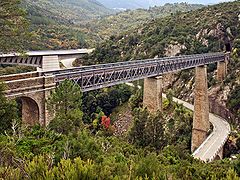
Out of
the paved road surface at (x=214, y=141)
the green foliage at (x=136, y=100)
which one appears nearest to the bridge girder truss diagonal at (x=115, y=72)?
the paved road surface at (x=214, y=141)

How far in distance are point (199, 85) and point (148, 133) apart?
66.0 ft

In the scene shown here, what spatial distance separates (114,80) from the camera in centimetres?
3878

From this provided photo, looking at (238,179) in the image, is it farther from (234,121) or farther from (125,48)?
(125,48)

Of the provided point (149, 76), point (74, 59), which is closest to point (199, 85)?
point (149, 76)

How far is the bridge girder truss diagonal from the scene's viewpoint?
113 ft

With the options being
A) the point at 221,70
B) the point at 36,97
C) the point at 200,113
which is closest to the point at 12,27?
the point at 36,97

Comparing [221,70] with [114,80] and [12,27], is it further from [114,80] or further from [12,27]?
[12,27]

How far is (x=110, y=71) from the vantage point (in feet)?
126

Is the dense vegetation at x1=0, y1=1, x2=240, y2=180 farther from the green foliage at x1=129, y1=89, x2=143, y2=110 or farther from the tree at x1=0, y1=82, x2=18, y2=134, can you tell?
the green foliage at x1=129, y1=89, x2=143, y2=110

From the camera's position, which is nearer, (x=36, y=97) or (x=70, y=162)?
(x=70, y=162)

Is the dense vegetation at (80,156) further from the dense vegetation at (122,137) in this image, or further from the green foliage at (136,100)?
the green foliage at (136,100)

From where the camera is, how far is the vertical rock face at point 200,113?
177 feet

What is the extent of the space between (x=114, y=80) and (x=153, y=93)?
7680 mm

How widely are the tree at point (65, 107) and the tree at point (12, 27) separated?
458cm
